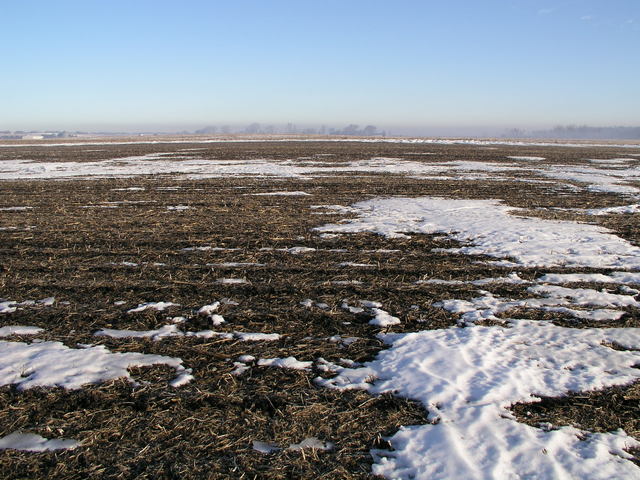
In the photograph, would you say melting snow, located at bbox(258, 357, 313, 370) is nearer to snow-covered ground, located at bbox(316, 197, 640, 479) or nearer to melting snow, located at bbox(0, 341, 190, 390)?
snow-covered ground, located at bbox(316, 197, 640, 479)

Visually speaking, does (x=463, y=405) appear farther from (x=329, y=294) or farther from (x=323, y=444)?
(x=329, y=294)

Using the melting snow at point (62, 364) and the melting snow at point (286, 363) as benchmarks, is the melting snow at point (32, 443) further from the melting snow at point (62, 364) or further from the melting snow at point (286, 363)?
the melting snow at point (286, 363)

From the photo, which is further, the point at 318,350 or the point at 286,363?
the point at 318,350

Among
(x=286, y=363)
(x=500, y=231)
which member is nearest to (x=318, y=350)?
(x=286, y=363)

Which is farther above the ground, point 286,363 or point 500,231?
point 500,231

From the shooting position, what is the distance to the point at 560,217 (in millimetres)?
12133

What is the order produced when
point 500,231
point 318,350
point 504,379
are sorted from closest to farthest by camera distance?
point 504,379, point 318,350, point 500,231

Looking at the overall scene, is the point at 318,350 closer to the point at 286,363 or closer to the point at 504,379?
the point at 286,363

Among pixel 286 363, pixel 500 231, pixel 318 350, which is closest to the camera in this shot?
pixel 286 363

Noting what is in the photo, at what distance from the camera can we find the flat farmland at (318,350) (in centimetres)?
332

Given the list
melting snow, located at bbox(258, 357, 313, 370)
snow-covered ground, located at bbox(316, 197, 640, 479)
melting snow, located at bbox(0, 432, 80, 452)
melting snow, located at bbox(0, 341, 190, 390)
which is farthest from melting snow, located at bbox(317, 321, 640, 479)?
melting snow, located at bbox(0, 432, 80, 452)

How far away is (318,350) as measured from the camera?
4.84m

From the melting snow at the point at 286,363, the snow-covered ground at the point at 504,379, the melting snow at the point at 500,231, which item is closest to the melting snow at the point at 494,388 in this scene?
the snow-covered ground at the point at 504,379

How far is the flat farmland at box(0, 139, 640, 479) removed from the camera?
332cm
